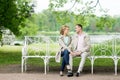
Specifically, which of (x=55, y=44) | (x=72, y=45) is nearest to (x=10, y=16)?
(x=55, y=44)

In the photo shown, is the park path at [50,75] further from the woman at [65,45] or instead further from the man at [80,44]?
the man at [80,44]

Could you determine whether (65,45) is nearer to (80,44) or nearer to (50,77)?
(80,44)

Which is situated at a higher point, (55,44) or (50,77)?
(55,44)

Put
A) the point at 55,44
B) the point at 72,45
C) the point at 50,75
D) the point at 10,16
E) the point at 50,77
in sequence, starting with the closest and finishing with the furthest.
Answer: the point at 50,77, the point at 50,75, the point at 72,45, the point at 55,44, the point at 10,16

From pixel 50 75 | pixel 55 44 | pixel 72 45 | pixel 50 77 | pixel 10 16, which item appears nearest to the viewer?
pixel 50 77

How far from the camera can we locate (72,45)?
1212 centimetres

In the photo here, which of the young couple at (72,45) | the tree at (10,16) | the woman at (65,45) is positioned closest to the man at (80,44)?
the young couple at (72,45)

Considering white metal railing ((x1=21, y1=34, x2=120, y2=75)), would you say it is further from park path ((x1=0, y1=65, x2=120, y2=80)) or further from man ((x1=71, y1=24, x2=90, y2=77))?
man ((x1=71, y1=24, x2=90, y2=77))

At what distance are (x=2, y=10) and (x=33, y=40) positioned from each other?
34.9 ft

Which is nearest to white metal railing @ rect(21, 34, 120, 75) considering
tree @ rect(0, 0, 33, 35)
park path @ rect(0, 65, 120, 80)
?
park path @ rect(0, 65, 120, 80)

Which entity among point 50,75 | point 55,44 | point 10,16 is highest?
point 10,16

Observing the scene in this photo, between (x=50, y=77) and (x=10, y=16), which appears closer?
(x=50, y=77)

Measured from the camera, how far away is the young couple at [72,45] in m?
11.8

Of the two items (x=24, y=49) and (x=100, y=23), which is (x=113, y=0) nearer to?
(x=100, y=23)
